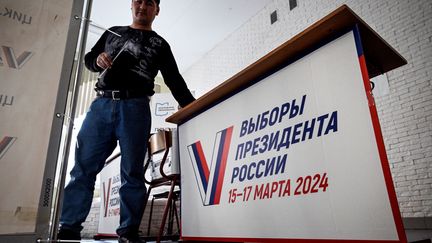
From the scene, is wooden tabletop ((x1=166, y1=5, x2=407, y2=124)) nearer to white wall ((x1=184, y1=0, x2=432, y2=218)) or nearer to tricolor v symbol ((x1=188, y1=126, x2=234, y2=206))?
tricolor v symbol ((x1=188, y1=126, x2=234, y2=206))

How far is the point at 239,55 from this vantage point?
5152 mm

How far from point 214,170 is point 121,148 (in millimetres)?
481

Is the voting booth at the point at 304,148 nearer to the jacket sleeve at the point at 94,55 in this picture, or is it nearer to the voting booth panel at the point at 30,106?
the jacket sleeve at the point at 94,55

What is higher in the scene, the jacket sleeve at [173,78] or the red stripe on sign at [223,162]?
the jacket sleeve at [173,78]

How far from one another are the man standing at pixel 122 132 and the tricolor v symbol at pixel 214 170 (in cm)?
31

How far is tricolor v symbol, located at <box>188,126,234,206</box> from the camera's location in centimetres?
142

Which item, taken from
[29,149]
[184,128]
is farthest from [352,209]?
[184,128]

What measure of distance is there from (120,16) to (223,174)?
4.34 m

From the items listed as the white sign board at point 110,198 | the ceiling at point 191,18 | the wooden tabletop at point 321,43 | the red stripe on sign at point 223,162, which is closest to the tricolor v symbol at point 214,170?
the red stripe on sign at point 223,162

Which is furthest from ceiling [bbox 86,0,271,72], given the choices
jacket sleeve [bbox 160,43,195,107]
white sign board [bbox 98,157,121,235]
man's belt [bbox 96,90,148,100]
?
man's belt [bbox 96,90,148,100]

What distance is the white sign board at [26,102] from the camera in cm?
66

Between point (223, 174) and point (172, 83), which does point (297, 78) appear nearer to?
point (223, 174)

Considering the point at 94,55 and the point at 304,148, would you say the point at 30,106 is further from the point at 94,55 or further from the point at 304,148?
the point at 94,55

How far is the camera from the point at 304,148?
107cm
